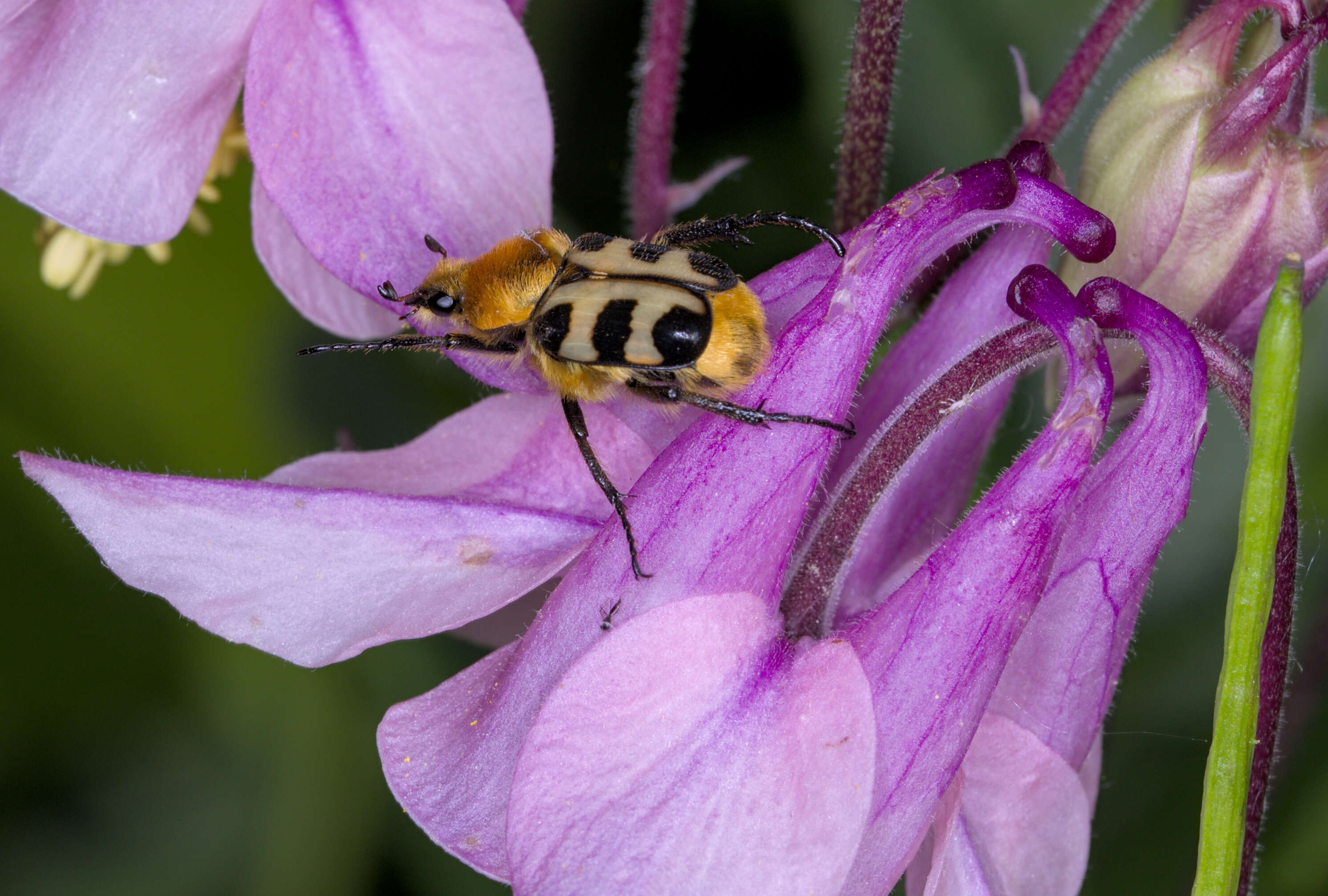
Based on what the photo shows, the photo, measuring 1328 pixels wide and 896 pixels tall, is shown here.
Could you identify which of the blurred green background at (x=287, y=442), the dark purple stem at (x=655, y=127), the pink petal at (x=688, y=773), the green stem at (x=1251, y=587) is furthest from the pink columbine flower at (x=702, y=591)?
the blurred green background at (x=287, y=442)

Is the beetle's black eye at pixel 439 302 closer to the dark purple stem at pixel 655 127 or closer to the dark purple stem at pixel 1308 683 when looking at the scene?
the dark purple stem at pixel 655 127

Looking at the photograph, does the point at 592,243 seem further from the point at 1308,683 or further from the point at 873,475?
the point at 1308,683

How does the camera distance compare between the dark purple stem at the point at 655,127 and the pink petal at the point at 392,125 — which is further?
the dark purple stem at the point at 655,127

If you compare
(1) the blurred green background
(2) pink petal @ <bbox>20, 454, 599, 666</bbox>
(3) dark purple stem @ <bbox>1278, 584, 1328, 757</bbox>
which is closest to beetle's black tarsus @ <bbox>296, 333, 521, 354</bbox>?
(2) pink petal @ <bbox>20, 454, 599, 666</bbox>

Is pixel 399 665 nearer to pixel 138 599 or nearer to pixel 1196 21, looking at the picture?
pixel 138 599

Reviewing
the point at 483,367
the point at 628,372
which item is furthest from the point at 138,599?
the point at 628,372

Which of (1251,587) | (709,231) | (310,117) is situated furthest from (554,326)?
(1251,587)
